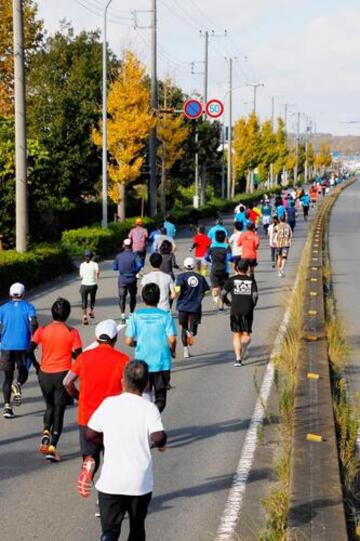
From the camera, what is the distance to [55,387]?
9328mm

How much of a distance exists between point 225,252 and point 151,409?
44.5ft

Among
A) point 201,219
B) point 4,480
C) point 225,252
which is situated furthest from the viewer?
point 201,219

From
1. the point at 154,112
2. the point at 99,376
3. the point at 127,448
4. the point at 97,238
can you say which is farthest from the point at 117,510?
the point at 154,112

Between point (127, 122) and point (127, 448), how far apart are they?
38726 millimetres

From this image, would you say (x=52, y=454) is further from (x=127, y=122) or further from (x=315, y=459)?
(x=127, y=122)

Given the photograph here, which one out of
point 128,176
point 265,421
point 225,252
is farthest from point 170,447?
point 128,176

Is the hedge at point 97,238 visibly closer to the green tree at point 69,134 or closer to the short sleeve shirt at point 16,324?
the green tree at point 69,134

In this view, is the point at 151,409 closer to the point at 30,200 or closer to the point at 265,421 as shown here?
the point at 265,421

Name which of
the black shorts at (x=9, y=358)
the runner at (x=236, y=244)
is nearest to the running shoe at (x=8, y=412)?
the black shorts at (x=9, y=358)

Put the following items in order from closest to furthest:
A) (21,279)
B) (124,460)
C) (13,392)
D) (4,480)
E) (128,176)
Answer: (124,460)
(4,480)
(13,392)
(21,279)
(128,176)

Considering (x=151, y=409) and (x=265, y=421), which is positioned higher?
(x=151, y=409)

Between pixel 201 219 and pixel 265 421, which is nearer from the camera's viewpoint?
pixel 265 421

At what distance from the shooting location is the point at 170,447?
990cm

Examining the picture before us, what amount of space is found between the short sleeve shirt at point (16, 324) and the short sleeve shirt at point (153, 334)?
72.2 inches
